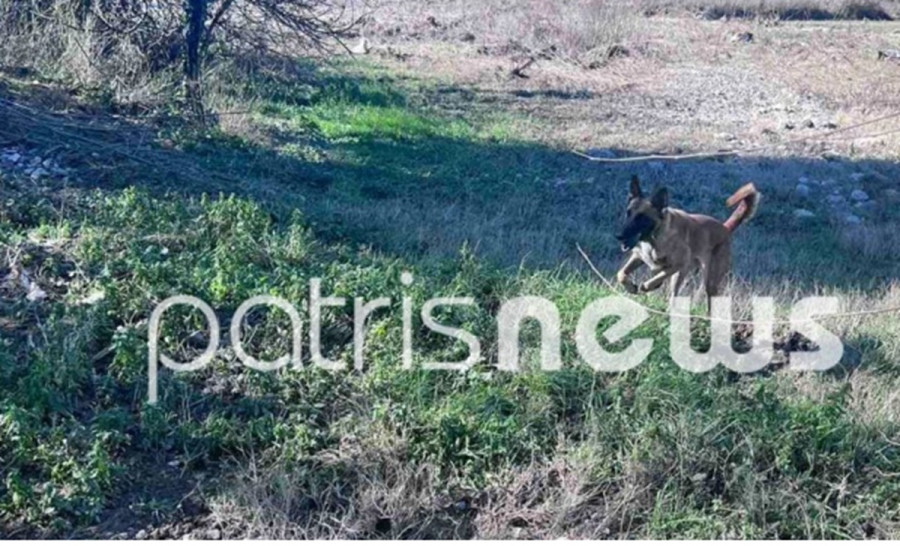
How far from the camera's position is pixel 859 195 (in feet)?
37.0

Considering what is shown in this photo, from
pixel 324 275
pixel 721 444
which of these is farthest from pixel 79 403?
pixel 721 444

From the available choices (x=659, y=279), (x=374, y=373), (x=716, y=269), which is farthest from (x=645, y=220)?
(x=374, y=373)

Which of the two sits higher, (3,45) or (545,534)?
(3,45)

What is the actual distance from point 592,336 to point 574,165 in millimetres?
6209

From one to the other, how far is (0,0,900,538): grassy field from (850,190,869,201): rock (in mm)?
164

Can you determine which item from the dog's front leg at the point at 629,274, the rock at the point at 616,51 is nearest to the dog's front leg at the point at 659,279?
the dog's front leg at the point at 629,274

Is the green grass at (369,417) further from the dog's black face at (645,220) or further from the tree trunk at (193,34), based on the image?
the tree trunk at (193,34)

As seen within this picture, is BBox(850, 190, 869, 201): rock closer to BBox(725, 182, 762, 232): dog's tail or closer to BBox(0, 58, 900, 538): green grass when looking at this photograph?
BBox(725, 182, 762, 232): dog's tail

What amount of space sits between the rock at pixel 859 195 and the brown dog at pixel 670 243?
515 centimetres

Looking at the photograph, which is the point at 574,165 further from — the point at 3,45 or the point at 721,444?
the point at 721,444

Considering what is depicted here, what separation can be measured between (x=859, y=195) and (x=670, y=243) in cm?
594

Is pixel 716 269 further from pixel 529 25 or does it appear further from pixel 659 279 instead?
pixel 529 25

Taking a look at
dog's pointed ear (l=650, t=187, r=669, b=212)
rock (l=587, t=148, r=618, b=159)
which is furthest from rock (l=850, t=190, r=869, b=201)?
dog's pointed ear (l=650, t=187, r=669, b=212)

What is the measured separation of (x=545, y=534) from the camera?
453cm
